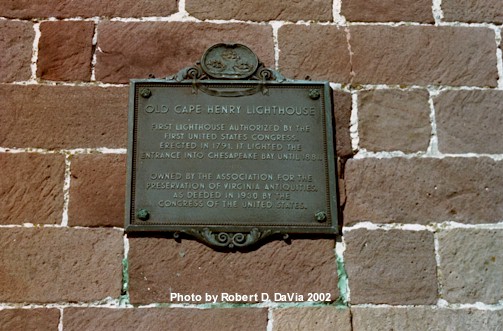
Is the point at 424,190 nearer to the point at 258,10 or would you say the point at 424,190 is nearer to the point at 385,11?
the point at 385,11

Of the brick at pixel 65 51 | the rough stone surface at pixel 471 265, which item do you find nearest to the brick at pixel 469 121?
the rough stone surface at pixel 471 265

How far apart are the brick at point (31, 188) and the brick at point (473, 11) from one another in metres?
2.41

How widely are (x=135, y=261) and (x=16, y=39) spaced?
1504 millimetres

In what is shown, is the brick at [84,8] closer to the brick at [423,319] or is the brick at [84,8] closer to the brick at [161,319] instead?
the brick at [161,319]

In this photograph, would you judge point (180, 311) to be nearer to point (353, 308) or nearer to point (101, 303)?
point (101, 303)

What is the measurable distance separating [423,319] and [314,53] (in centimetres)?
158

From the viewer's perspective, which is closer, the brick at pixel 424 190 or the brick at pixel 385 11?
the brick at pixel 424 190

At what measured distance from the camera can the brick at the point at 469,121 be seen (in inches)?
137

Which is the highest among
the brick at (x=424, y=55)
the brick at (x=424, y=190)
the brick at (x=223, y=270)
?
the brick at (x=424, y=55)

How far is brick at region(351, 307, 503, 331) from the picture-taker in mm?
3152

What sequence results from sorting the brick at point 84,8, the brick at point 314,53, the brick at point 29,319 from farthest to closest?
the brick at point 84,8 → the brick at point 314,53 → the brick at point 29,319

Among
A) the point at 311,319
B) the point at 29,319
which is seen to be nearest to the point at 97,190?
the point at 29,319

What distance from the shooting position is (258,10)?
3727 millimetres

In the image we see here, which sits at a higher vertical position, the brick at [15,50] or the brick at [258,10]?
the brick at [258,10]
